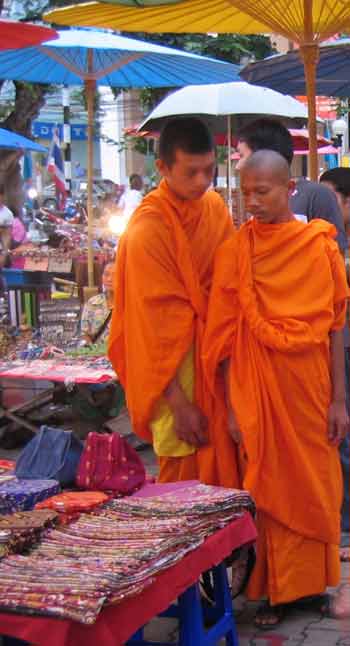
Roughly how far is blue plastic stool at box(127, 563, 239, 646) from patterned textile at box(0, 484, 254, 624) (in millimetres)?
216

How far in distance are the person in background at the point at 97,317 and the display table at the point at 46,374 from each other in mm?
454

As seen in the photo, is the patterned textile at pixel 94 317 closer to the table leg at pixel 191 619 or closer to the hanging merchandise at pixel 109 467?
the hanging merchandise at pixel 109 467

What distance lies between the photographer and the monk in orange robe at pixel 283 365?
3582 mm

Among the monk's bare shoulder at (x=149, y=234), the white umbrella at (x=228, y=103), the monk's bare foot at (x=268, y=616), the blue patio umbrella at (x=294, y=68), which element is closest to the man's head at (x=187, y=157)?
the monk's bare shoulder at (x=149, y=234)

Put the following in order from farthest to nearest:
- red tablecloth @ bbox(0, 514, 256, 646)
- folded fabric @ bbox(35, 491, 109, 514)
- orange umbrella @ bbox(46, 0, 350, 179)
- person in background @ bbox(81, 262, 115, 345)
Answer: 1. person in background @ bbox(81, 262, 115, 345)
2. orange umbrella @ bbox(46, 0, 350, 179)
3. folded fabric @ bbox(35, 491, 109, 514)
4. red tablecloth @ bbox(0, 514, 256, 646)

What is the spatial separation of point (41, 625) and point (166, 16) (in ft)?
12.8

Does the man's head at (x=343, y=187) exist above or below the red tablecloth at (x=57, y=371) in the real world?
above

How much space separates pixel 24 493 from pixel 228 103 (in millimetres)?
6556

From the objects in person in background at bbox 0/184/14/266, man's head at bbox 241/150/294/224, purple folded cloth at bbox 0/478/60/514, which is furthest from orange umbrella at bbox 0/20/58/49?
person in background at bbox 0/184/14/266

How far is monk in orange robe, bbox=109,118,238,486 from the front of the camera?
363 centimetres

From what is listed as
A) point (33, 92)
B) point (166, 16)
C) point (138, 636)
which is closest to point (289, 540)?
point (138, 636)

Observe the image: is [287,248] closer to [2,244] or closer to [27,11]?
[2,244]

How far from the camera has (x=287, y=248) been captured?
361cm

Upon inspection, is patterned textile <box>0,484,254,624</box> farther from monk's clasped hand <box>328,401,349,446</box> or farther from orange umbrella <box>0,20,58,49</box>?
orange umbrella <box>0,20,58,49</box>
